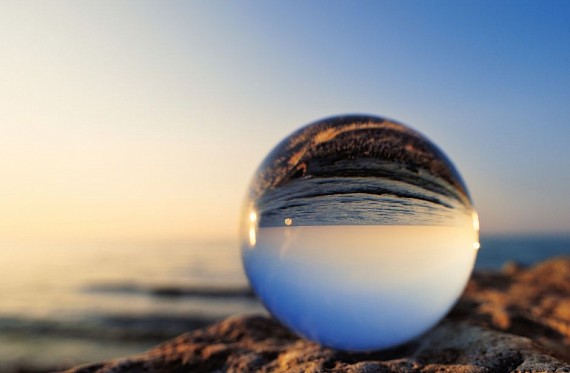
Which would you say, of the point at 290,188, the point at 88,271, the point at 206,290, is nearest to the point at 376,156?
the point at 290,188

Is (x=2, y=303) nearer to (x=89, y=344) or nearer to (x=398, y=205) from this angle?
(x=89, y=344)

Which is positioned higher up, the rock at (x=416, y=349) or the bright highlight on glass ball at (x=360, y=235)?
the bright highlight on glass ball at (x=360, y=235)

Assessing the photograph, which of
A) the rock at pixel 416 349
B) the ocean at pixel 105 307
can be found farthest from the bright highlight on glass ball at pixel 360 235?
the ocean at pixel 105 307

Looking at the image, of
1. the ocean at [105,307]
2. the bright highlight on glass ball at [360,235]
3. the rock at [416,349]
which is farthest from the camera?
the ocean at [105,307]

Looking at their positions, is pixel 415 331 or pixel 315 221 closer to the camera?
pixel 315 221

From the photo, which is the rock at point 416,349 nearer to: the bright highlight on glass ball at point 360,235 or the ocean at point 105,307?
the bright highlight on glass ball at point 360,235

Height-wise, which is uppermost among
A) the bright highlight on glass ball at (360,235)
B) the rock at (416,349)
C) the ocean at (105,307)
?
the bright highlight on glass ball at (360,235)
